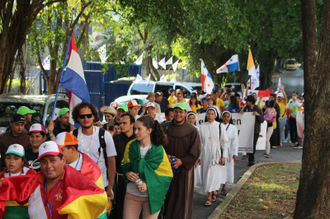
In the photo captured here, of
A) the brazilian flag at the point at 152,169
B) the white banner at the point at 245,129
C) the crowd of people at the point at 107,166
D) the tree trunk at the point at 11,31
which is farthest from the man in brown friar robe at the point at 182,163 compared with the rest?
the tree trunk at the point at 11,31

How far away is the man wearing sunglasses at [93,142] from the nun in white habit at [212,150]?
3173 millimetres

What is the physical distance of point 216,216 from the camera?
7008 mm

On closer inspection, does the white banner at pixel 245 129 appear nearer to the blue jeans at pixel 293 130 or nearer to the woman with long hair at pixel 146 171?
the blue jeans at pixel 293 130

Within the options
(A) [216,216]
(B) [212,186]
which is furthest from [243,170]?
(A) [216,216]

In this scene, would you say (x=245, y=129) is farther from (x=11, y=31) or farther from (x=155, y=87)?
(x=155, y=87)

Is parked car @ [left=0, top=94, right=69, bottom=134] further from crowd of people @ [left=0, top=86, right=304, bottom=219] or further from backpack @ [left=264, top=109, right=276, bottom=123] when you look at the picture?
backpack @ [left=264, top=109, right=276, bottom=123]

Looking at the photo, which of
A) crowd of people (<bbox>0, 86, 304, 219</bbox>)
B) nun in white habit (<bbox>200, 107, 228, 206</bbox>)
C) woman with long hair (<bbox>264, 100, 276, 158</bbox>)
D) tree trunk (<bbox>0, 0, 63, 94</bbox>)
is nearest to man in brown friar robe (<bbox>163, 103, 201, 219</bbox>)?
crowd of people (<bbox>0, 86, 304, 219</bbox>)

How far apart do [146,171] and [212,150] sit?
3320mm

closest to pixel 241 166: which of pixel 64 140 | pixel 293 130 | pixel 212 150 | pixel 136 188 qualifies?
pixel 212 150

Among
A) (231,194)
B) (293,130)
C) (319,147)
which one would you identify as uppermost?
(319,147)

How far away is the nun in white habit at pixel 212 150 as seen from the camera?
8078mm

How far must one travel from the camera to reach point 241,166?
39.6ft

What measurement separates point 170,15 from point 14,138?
8.63 m

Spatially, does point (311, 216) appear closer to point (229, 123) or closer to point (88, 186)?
point (88, 186)
